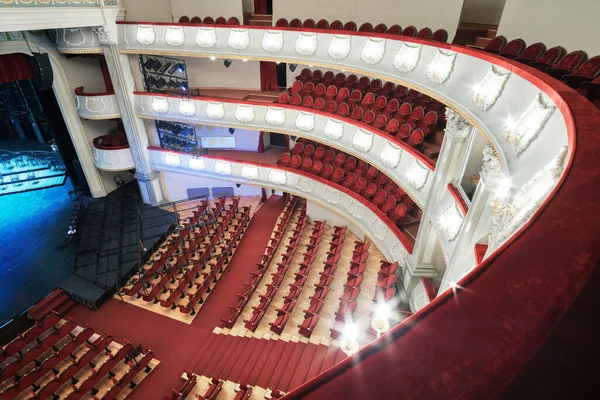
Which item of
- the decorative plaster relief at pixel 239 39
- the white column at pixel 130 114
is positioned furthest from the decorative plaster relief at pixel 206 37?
the white column at pixel 130 114

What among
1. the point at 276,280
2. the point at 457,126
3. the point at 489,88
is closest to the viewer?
the point at 489,88

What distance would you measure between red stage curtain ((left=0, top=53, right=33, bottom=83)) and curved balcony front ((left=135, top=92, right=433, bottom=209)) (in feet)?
9.28

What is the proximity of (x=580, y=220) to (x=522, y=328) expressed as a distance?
59 cm

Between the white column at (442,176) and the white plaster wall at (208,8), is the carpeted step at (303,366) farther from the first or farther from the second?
the white plaster wall at (208,8)

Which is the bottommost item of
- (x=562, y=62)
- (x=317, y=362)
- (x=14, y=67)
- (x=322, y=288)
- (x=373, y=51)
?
(x=317, y=362)

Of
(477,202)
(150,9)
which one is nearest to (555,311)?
(477,202)

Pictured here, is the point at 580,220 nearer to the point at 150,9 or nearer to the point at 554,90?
the point at 554,90

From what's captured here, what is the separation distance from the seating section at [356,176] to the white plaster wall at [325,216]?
173cm

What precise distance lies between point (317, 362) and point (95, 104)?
9529mm

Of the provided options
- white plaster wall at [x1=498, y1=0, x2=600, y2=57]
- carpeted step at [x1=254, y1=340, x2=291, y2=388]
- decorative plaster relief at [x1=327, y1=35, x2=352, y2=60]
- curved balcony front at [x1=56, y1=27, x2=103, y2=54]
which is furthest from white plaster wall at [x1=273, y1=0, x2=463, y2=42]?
carpeted step at [x1=254, y1=340, x2=291, y2=388]

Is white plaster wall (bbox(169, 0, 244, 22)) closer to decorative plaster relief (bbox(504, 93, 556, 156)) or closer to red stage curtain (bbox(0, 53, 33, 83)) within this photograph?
red stage curtain (bbox(0, 53, 33, 83))

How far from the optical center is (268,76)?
1105 centimetres

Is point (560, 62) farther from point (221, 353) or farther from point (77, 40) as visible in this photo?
point (77, 40)

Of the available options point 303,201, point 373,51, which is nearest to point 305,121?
point 373,51
